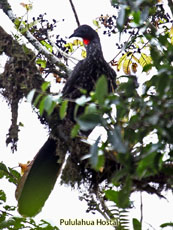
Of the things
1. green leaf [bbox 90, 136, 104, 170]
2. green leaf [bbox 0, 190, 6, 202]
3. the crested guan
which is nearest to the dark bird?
the crested guan

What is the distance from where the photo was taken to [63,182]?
301 cm

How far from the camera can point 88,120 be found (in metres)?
1.46

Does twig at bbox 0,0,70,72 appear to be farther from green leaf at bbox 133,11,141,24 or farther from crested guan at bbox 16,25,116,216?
green leaf at bbox 133,11,141,24

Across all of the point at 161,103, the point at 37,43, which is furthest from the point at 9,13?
the point at 161,103

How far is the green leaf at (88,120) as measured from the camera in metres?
1.43

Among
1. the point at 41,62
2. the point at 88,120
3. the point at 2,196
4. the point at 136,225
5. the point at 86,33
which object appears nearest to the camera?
the point at 88,120

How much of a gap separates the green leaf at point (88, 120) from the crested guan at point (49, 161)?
4.89ft

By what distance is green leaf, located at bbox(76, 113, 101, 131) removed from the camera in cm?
143

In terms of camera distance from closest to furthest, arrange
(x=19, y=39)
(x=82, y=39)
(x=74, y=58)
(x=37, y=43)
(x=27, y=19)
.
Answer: (x=19, y=39) → (x=27, y=19) → (x=37, y=43) → (x=74, y=58) → (x=82, y=39)

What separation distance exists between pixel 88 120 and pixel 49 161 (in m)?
1.90

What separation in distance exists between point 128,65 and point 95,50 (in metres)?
0.32

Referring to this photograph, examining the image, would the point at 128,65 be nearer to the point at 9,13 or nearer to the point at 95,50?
the point at 95,50

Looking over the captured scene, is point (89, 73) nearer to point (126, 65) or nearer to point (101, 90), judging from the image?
point (126, 65)

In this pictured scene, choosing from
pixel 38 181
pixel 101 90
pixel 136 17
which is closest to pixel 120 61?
pixel 38 181
